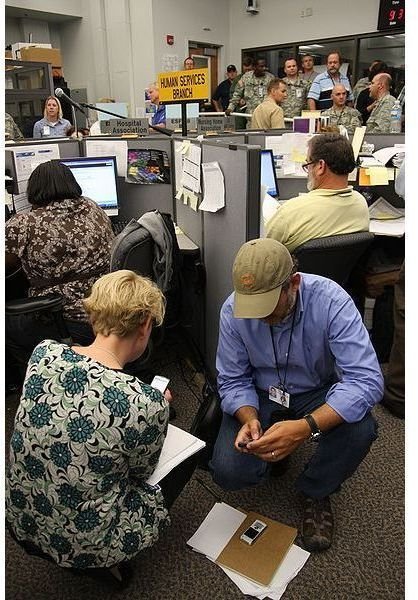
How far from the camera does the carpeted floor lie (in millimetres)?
1384

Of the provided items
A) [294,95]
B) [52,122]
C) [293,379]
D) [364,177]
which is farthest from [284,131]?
[294,95]

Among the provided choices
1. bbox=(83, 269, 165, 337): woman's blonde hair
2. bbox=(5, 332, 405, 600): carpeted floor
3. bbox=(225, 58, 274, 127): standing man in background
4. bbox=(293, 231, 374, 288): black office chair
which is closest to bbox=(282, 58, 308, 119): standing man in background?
bbox=(225, 58, 274, 127): standing man in background

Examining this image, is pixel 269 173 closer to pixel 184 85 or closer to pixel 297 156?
pixel 297 156

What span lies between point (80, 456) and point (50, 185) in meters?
1.20

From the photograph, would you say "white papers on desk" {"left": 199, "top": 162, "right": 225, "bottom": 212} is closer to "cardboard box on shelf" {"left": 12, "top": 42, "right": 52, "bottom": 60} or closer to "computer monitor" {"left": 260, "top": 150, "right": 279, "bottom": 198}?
"computer monitor" {"left": 260, "top": 150, "right": 279, "bottom": 198}

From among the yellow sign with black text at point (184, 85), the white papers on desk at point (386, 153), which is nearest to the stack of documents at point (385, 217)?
the white papers on desk at point (386, 153)

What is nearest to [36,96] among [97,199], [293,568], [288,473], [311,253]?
[97,199]

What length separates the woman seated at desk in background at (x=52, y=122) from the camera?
16.5 feet

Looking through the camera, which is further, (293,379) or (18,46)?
(18,46)

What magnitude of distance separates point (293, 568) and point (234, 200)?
1.24 m

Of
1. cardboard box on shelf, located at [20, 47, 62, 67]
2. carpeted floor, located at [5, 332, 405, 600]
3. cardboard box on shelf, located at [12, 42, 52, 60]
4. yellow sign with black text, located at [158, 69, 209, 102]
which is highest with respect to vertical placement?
cardboard box on shelf, located at [12, 42, 52, 60]

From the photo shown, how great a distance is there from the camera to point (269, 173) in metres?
2.92

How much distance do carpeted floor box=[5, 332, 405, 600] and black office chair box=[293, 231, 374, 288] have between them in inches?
28.9

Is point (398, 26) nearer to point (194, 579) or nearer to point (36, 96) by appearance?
point (36, 96)
